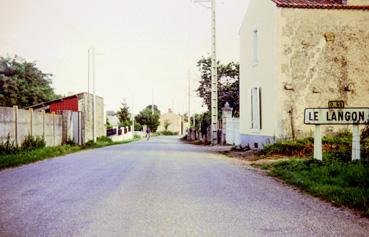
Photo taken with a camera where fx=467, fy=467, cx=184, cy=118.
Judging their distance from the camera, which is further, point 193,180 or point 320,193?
point 193,180

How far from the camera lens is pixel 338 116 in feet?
37.1

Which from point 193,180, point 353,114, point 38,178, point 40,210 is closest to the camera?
point 40,210

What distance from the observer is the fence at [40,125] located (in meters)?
18.3

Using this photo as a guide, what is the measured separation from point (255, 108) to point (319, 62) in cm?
403

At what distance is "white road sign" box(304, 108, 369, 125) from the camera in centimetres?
1121

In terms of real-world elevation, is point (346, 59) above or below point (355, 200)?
above

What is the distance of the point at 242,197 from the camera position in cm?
755

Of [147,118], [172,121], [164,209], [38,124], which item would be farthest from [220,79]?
[172,121]

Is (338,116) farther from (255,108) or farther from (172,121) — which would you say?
A: (172,121)

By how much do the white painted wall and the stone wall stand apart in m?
0.41

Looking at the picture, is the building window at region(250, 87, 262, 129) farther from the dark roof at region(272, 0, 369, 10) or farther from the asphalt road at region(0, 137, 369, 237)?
the asphalt road at region(0, 137, 369, 237)

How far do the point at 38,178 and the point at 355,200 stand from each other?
→ 6676 mm

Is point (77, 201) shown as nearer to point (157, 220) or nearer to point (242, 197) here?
point (157, 220)

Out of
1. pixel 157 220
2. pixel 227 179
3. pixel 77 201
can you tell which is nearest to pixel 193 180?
pixel 227 179
